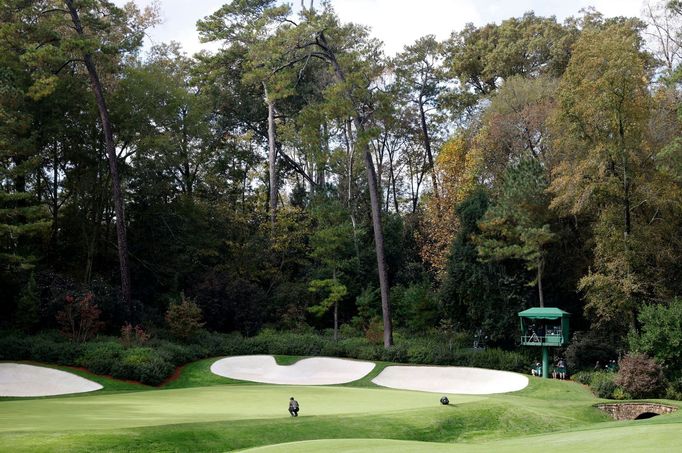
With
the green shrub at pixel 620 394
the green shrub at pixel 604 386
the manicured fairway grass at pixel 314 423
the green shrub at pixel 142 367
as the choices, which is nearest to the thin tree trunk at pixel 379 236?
the manicured fairway grass at pixel 314 423

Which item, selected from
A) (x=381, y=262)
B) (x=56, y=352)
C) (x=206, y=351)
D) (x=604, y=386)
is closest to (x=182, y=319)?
(x=206, y=351)

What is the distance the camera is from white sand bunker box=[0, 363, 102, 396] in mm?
18203

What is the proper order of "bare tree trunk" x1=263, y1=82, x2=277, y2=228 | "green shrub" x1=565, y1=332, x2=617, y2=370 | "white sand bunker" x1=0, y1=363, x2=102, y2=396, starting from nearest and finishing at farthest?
"white sand bunker" x1=0, y1=363, x2=102, y2=396 < "green shrub" x1=565, y1=332, x2=617, y2=370 < "bare tree trunk" x1=263, y1=82, x2=277, y2=228

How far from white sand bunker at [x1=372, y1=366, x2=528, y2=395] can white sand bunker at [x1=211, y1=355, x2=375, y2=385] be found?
49.4 inches

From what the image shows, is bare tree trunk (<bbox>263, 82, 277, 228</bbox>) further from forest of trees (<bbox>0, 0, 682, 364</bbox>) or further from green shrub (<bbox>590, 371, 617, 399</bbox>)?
green shrub (<bbox>590, 371, 617, 399</bbox>)

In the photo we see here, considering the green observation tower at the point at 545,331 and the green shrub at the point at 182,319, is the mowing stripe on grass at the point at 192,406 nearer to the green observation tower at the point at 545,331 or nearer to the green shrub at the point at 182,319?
the green observation tower at the point at 545,331

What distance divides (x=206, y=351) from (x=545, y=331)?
12422 millimetres

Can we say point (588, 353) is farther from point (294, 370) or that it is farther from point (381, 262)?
point (294, 370)

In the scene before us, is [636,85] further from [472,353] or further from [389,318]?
[389,318]

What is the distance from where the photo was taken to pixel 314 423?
11.9m

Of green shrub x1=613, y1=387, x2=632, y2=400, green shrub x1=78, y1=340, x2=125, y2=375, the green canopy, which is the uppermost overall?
the green canopy

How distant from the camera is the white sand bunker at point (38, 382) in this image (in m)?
18.2

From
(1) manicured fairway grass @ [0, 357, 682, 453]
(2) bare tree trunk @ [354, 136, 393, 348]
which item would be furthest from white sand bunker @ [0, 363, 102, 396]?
(2) bare tree trunk @ [354, 136, 393, 348]

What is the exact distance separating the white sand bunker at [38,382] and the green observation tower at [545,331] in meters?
14.0
